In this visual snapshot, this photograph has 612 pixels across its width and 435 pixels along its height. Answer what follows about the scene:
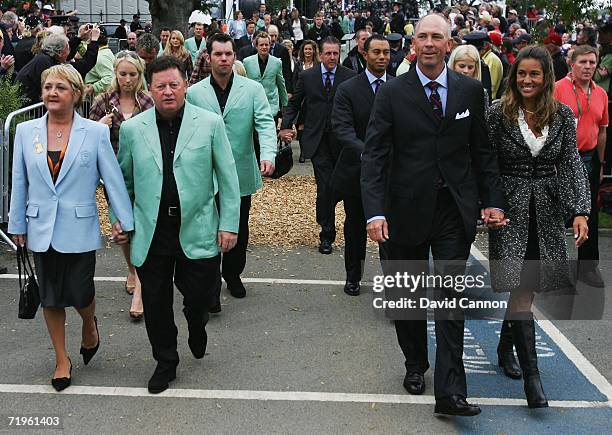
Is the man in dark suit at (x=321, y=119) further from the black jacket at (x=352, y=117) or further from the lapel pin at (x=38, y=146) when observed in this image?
the lapel pin at (x=38, y=146)

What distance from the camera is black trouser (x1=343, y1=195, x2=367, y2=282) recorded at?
779cm

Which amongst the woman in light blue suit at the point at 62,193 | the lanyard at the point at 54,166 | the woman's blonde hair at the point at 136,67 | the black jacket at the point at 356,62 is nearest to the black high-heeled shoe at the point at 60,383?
A: the woman in light blue suit at the point at 62,193

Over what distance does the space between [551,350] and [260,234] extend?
14.7ft

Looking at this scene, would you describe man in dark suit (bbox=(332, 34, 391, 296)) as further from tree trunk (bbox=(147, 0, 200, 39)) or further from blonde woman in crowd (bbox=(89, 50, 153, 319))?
tree trunk (bbox=(147, 0, 200, 39))

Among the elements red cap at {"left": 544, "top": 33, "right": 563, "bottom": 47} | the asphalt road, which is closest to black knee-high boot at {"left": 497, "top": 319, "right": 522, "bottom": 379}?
the asphalt road

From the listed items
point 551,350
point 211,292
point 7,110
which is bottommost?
point 551,350

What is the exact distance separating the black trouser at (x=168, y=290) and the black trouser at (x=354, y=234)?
227cm

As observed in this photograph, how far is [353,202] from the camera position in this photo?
776cm

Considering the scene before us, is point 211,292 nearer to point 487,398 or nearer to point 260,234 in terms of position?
point 487,398

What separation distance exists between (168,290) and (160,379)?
53 centimetres

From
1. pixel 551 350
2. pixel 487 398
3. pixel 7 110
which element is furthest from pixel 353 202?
pixel 7 110

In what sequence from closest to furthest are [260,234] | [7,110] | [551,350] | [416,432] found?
[416,432], [551,350], [7,110], [260,234]

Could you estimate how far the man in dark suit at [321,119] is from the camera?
921 centimetres

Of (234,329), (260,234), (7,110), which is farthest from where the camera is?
(260,234)
